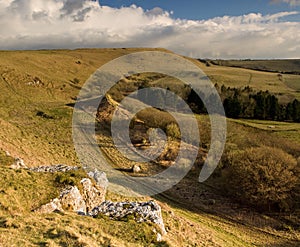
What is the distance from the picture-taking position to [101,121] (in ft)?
156

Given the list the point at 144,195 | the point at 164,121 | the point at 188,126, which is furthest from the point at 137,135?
the point at 144,195

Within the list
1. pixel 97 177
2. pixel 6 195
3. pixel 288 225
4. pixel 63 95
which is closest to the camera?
pixel 6 195

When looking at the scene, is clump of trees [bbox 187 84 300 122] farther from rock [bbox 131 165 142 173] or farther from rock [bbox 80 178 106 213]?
rock [bbox 80 178 106 213]

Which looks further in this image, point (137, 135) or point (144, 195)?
point (137, 135)

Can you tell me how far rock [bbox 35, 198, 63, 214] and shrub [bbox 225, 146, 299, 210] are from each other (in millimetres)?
19061

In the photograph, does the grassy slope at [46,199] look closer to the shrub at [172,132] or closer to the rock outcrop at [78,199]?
the rock outcrop at [78,199]

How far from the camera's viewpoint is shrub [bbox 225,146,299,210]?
28.0 meters

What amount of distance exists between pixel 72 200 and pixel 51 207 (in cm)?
141

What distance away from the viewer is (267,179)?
28.1 metres

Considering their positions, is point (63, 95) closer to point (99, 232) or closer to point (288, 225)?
point (288, 225)

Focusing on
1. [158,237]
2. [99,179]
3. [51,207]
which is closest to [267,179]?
[99,179]

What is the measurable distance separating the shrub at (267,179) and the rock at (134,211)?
15.3m

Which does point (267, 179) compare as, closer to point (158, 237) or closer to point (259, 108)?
point (158, 237)

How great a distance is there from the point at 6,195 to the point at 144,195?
14709mm
